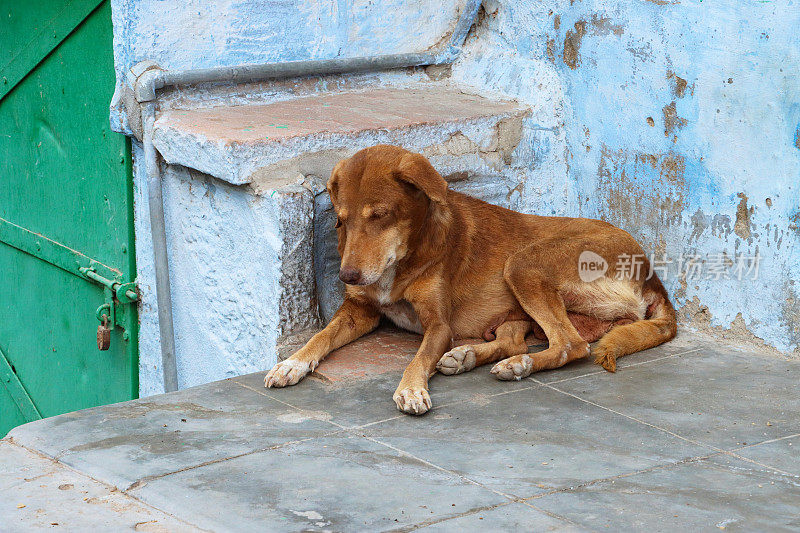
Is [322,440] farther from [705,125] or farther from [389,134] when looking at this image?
[705,125]

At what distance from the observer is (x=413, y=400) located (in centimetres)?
361

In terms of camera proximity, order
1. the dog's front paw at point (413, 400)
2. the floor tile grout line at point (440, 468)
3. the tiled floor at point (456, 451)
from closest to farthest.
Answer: the tiled floor at point (456, 451) < the floor tile grout line at point (440, 468) < the dog's front paw at point (413, 400)

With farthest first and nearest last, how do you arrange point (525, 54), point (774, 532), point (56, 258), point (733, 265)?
point (56, 258), point (525, 54), point (733, 265), point (774, 532)

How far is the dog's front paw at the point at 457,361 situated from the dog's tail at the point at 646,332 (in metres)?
0.61

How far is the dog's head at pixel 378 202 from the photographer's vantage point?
3.95 m

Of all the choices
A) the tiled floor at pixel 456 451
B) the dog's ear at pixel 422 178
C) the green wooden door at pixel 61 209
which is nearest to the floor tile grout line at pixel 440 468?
the tiled floor at pixel 456 451

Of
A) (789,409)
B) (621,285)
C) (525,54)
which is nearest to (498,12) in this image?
(525,54)

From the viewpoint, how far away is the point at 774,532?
8.57ft

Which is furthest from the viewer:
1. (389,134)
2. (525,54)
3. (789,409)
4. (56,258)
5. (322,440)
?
(56,258)

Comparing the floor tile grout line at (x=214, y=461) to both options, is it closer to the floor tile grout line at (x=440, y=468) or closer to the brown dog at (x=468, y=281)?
the floor tile grout line at (x=440, y=468)

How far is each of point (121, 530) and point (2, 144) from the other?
451cm
